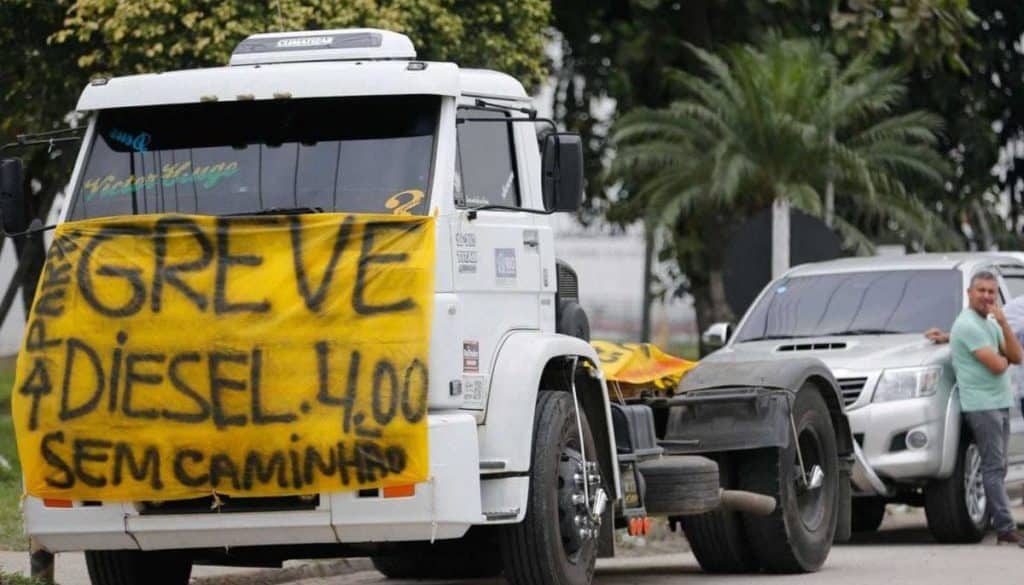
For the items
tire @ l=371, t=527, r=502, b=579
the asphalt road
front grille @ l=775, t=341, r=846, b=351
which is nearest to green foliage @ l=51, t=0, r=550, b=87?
front grille @ l=775, t=341, r=846, b=351

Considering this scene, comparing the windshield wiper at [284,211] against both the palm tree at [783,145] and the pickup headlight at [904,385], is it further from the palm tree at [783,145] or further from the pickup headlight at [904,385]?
the palm tree at [783,145]

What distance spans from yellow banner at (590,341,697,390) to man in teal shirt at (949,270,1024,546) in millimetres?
2458

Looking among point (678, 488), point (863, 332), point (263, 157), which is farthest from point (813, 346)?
point (263, 157)

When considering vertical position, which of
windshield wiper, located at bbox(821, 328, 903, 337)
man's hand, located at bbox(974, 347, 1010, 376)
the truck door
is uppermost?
the truck door

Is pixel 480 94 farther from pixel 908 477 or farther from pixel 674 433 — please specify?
pixel 908 477

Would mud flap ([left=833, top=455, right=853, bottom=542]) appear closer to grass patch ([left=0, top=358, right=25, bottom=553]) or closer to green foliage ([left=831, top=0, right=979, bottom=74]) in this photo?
grass patch ([left=0, top=358, right=25, bottom=553])

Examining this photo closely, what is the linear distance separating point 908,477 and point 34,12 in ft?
30.4

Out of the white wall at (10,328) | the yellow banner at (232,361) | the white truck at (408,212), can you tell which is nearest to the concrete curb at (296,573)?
the white truck at (408,212)

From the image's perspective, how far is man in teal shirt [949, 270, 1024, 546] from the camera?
48.1ft

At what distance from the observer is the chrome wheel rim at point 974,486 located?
50.2 feet

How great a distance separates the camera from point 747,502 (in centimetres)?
1227

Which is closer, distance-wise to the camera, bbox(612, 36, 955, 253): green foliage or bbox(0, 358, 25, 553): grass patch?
bbox(0, 358, 25, 553): grass patch

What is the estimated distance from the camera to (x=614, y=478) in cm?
1110

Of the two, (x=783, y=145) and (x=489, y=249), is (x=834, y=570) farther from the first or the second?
(x=783, y=145)
